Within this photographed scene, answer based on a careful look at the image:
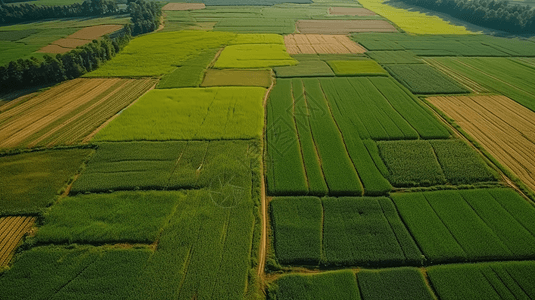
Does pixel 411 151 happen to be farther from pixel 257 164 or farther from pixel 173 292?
pixel 173 292

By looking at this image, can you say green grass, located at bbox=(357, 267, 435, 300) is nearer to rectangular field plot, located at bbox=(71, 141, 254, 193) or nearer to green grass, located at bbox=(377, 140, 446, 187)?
green grass, located at bbox=(377, 140, 446, 187)

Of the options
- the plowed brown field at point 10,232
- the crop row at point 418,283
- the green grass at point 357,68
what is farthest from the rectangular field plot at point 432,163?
the plowed brown field at point 10,232

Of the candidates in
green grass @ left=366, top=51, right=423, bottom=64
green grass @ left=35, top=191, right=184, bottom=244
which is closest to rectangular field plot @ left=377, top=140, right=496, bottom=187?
green grass @ left=35, top=191, right=184, bottom=244

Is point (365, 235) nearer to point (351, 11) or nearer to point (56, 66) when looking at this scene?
point (56, 66)

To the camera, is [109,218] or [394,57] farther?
[394,57]

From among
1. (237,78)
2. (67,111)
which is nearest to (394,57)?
(237,78)

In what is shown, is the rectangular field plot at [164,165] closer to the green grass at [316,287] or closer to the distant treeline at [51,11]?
the green grass at [316,287]
